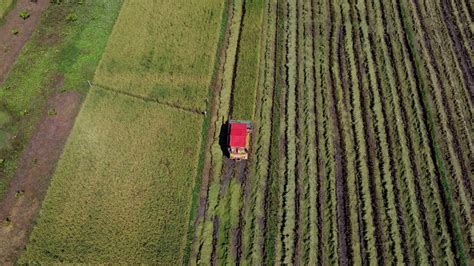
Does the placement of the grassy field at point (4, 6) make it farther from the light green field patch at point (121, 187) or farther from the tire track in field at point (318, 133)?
the tire track in field at point (318, 133)

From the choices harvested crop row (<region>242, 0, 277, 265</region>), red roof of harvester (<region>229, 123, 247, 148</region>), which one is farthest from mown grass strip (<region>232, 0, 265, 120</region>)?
red roof of harvester (<region>229, 123, 247, 148</region>)

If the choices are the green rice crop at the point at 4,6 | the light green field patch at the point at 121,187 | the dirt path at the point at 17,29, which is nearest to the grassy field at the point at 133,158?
the light green field patch at the point at 121,187

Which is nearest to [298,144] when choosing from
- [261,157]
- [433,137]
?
[261,157]

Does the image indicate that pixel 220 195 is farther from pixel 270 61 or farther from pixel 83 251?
pixel 270 61

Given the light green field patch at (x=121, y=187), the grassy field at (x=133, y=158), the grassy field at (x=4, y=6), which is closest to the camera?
the light green field patch at (x=121, y=187)

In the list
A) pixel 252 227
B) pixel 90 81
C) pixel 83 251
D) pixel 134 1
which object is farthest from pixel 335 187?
pixel 134 1

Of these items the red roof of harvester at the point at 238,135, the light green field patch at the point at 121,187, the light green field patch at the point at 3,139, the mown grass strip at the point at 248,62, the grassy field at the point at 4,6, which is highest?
the grassy field at the point at 4,6
